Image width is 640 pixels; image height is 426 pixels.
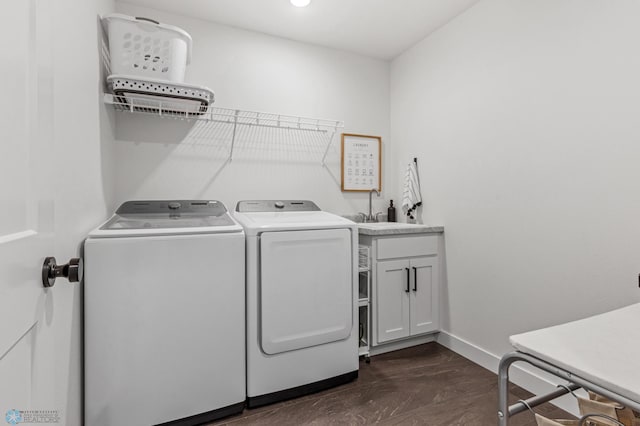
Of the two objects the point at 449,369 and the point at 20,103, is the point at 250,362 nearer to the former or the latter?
the point at 449,369

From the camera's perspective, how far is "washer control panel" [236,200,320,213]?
2.31 m

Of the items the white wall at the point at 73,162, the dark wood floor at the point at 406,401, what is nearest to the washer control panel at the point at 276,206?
the white wall at the point at 73,162

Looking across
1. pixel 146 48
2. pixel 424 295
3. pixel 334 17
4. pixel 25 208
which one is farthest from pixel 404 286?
pixel 146 48

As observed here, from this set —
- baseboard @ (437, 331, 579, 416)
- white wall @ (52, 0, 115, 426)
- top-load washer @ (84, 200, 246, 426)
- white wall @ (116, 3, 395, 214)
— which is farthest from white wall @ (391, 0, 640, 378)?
white wall @ (52, 0, 115, 426)

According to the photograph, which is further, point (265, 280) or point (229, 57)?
point (229, 57)

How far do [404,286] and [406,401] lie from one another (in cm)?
80

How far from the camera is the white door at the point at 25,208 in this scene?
582mm

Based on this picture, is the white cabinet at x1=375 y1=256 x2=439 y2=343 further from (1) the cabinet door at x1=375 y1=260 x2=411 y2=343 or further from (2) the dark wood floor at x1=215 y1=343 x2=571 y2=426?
(2) the dark wood floor at x1=215 y1=343 x2=571 y2=426

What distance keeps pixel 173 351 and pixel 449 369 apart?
5.77 ft

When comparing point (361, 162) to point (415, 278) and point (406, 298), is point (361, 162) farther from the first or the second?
point (406, 298)

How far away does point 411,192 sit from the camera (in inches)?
106

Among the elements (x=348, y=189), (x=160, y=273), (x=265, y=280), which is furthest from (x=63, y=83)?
(x=348, y=189)

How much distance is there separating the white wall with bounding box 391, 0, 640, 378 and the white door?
2.18 m

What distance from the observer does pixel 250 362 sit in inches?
66.9
